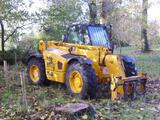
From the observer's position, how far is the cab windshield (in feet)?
38.6

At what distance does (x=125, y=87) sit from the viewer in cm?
1021

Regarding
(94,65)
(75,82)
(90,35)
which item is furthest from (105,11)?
(75,82)

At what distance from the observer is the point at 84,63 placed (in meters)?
10.5

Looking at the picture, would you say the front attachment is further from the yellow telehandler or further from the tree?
the tree

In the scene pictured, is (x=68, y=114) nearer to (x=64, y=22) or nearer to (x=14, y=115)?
(x=14, y=115)

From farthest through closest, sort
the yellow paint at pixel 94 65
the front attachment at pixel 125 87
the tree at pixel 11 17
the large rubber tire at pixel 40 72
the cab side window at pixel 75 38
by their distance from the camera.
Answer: the tree at pixel 11 17 → the large rubber tire at pixel 40 72 → the cab side window at pixel 75 38 → the yellow paint at pixel 94 65 → the front attachment at pixel 125 87

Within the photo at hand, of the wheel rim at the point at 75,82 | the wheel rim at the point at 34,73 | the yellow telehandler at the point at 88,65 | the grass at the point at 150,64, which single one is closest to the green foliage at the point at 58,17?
the grass at the point at 150,64

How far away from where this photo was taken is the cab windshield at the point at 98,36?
11.8m

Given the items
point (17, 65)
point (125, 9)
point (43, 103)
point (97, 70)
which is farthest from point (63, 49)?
point (125, 9)

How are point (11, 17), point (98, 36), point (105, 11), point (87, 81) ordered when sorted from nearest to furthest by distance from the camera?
point (87, 81) → point (98, 36) → point (11, 17) → point (105, 11)

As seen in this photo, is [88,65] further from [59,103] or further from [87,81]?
[59,103]

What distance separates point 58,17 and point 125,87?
28.2 ft

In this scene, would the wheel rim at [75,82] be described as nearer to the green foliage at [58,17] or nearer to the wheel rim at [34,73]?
the wheel rim at [34,73]

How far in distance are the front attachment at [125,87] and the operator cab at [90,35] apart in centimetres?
189
